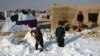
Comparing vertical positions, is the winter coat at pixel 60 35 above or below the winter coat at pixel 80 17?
above

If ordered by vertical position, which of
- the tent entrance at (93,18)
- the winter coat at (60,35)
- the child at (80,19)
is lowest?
the tent entrance at (93,18)

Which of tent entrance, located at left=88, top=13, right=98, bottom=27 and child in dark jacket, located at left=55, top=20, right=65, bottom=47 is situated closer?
child in dark jacket, located at left=55, top=20, right=65, bottom=47

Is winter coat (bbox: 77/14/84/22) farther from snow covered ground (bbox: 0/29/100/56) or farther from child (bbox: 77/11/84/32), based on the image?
snow covered ground (bbox: 0/29/100/56)

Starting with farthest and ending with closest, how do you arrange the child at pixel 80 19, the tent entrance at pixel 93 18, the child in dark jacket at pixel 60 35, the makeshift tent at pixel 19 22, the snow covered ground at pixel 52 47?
the tent entrance at pixel 93 18
the makeshift tent at pixel 19 22
the child at pixel 80 19
the child in dark jacket at pixel 60 35
the snow covered ground at pixel 52 47

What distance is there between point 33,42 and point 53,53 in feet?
7.54

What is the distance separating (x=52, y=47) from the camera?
2039cm

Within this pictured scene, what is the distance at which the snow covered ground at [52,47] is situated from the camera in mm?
19172

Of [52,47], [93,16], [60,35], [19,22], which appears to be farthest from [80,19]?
[52,47]

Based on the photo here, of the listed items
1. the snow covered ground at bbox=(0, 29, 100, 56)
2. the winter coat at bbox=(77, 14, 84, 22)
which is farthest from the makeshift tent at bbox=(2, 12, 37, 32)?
the snow covered ground at bbox=(0, 29, 100, 56)

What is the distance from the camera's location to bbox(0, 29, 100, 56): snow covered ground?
19172 millimetres

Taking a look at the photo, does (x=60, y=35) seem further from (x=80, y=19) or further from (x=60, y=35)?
(x=80, y=19)

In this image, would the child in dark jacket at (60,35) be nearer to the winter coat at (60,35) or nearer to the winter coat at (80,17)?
the winter coat at (60,35)

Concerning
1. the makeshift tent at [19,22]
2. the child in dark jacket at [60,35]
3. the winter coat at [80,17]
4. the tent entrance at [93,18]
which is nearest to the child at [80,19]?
the winter coat at [80,17]

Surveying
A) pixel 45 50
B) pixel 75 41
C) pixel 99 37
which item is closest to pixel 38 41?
pixel 45 50
